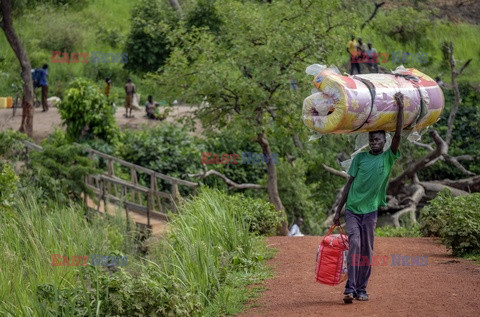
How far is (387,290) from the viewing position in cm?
845

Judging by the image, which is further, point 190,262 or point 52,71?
point 52,71

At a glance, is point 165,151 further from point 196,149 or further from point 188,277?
point 188,277

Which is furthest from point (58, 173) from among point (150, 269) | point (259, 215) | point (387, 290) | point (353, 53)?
point (387, 290)

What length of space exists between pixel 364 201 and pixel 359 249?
1.46 ft

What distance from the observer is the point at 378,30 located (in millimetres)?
31594

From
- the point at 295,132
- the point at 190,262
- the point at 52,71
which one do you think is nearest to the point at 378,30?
the point at 52,71

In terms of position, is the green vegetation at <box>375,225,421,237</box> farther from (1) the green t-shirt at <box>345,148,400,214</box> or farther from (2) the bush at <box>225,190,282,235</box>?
(1) the green t-shirt at <box>345,148,400,214</box>

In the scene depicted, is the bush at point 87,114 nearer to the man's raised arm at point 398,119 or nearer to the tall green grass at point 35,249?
the tall green grass at point 35,249

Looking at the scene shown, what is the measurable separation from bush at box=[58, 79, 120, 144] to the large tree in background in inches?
241

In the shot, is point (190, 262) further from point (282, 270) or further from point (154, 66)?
point (154, 66)

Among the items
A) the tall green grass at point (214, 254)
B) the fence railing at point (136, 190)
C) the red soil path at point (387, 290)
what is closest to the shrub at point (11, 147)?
the fence railing at point (136, 190)

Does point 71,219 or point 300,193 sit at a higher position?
point 71,219

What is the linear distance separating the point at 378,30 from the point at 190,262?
24.4 meters

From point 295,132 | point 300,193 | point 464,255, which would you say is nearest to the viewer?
point 464,255
